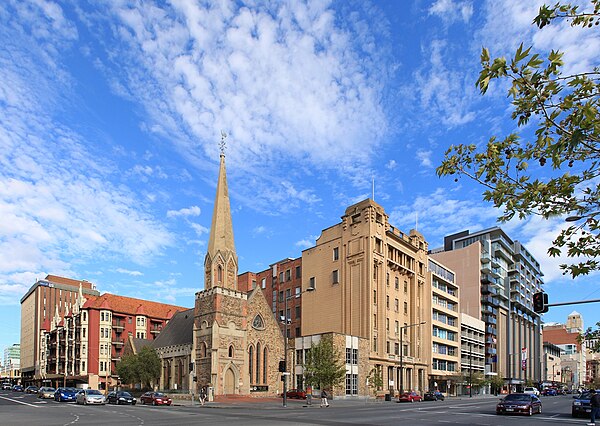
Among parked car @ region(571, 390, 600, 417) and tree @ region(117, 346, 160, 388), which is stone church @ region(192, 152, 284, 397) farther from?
parked car @ region(571, 390, 600, 417)

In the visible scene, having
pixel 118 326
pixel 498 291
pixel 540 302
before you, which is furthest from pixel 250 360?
pixel 498 291

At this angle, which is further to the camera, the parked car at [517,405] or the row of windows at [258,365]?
the row of windows at [258,365]

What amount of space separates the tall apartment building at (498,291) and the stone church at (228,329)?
53.1 meters

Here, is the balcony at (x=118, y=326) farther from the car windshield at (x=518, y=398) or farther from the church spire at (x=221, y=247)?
the car windshield at (x=518, y=398)

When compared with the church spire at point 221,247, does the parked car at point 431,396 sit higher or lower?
lower

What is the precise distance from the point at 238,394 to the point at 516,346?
284 feet

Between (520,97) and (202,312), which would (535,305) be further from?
(202,312)

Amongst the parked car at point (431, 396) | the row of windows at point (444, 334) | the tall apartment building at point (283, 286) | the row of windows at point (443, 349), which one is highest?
the tall apartment building at point (283, 286)

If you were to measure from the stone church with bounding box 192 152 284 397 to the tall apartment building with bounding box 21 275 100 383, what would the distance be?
95743 mm

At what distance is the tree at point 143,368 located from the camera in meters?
71.6

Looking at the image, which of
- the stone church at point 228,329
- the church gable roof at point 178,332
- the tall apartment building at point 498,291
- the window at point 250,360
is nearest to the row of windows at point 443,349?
the tall apartment building at point 498,291

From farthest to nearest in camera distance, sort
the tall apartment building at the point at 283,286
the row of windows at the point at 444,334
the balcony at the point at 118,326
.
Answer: the balcony at the point at 118,326, the row of windows at the point at 444,334, the tall apartment building at the point at 283,286

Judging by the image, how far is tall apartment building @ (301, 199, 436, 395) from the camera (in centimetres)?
6881

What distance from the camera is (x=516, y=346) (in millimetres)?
124688
